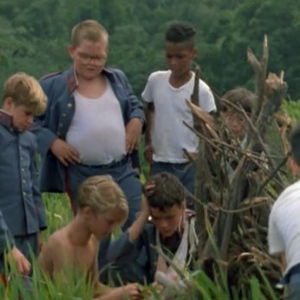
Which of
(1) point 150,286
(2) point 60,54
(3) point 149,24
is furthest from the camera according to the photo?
(3) point 149,24

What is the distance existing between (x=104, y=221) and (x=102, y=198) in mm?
88

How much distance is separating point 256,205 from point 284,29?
25.9 m

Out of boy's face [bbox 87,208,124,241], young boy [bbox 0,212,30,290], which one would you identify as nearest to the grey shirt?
young boy [bbox 0,212,30,290]

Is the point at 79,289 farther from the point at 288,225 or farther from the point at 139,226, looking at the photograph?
the point at 288,225

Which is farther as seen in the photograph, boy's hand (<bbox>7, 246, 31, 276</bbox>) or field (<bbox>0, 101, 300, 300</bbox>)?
boy's hand (<bbox>7, 246, 31, 276</bbox>)

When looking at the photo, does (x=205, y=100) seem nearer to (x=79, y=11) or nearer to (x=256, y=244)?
(x=256, y=244)

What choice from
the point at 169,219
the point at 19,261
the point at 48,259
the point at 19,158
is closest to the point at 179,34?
the point at 19,158

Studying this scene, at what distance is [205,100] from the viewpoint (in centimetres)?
703

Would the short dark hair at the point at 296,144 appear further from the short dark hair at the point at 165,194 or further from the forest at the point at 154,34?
the forest at the point at 154,34

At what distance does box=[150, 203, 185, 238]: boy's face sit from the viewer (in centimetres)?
554

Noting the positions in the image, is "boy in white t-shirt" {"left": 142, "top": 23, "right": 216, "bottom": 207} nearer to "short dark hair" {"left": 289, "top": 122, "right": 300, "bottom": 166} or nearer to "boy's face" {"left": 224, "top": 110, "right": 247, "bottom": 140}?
"boy's face" {"left": 224, "top": 110, "right": 247, "bottom": 140}

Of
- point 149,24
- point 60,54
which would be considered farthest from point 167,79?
point 149,24

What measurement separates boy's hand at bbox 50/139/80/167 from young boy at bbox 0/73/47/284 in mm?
472

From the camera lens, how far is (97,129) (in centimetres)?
672
